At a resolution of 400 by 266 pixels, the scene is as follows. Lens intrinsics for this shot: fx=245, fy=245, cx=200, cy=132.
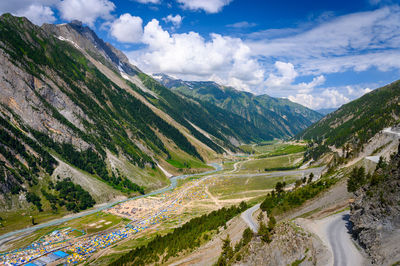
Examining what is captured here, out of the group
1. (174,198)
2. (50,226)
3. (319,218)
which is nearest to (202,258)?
(319,218)

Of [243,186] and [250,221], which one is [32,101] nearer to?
[243,186]

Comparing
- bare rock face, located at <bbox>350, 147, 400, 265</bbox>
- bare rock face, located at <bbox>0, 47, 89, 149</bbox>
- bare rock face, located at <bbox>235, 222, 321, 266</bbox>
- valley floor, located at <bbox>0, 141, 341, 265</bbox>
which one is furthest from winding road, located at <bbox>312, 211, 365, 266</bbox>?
bare rock face, located at <bbox>0, 47, 89, 149</bbox>

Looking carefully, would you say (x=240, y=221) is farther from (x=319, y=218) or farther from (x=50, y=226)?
(x=50, y=226)

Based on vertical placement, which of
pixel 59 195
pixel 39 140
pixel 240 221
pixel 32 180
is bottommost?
pixel 240 221

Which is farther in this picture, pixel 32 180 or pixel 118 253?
pixel 32 180

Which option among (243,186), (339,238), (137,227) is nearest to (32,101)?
(137,227)

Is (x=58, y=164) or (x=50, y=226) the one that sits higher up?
(x=58, y=164)
